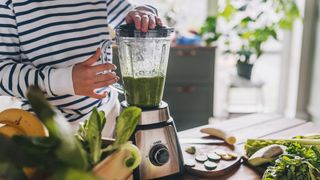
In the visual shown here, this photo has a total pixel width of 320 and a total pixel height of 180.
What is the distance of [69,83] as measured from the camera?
0.89 metres

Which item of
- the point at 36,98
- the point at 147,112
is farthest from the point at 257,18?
the point at 36,98

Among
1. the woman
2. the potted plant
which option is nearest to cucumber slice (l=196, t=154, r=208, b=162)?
the woman

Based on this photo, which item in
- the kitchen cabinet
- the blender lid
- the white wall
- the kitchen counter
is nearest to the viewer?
the blender lid

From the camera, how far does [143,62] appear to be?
0.96 meters

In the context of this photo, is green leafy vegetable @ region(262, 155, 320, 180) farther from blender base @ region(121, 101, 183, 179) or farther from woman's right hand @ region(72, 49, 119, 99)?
woman's right hand @ region(72, 49, 119, 99)

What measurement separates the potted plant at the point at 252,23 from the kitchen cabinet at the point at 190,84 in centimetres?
17

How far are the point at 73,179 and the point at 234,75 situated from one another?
8.83 feet

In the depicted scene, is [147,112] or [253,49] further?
[253,49]

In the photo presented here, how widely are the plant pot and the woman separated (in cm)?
187

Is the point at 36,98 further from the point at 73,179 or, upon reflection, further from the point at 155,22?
the point at 155,22

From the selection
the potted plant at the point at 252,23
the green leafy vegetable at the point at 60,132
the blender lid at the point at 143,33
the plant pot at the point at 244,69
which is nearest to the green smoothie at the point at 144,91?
the blender lid at the point at 143,33

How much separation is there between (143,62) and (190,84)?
181 cm

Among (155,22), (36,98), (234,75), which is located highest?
(155,22)

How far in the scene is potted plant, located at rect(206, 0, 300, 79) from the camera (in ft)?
9.12
